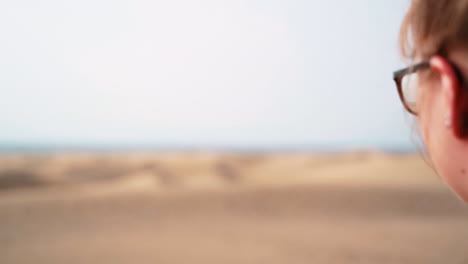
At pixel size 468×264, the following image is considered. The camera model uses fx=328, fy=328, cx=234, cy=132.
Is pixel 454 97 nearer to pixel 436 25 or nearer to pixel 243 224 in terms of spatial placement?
pixel 436 25

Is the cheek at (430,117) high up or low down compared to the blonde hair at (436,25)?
down

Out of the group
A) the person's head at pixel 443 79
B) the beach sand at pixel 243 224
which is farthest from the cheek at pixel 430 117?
the beach sand at pixel 243 224

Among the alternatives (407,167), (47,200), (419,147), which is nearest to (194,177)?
(47,200)

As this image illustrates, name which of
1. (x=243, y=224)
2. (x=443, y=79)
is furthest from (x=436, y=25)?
(x=243, y=224)

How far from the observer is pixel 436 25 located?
2.41ft

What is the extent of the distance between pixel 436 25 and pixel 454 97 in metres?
0.17

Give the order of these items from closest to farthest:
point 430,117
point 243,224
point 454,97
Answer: point 454,97 → point 430,117 → point 243,224

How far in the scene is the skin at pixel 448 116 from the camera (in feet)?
2.25

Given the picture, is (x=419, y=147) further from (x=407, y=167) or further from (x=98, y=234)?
(x=407, y=167)

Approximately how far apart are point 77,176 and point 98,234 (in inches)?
402

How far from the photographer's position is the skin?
687 millimetres

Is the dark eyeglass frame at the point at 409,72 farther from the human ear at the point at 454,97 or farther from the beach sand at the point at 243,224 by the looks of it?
the beach sand at the point at 243,224

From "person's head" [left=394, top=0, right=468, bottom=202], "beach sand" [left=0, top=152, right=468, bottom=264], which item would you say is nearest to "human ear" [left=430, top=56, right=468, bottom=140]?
"person's head" [left=394, top=0, right=468, bottom=202]

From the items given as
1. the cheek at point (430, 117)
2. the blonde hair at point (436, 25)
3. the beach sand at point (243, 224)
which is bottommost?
the beach sand at point (243, 224)
